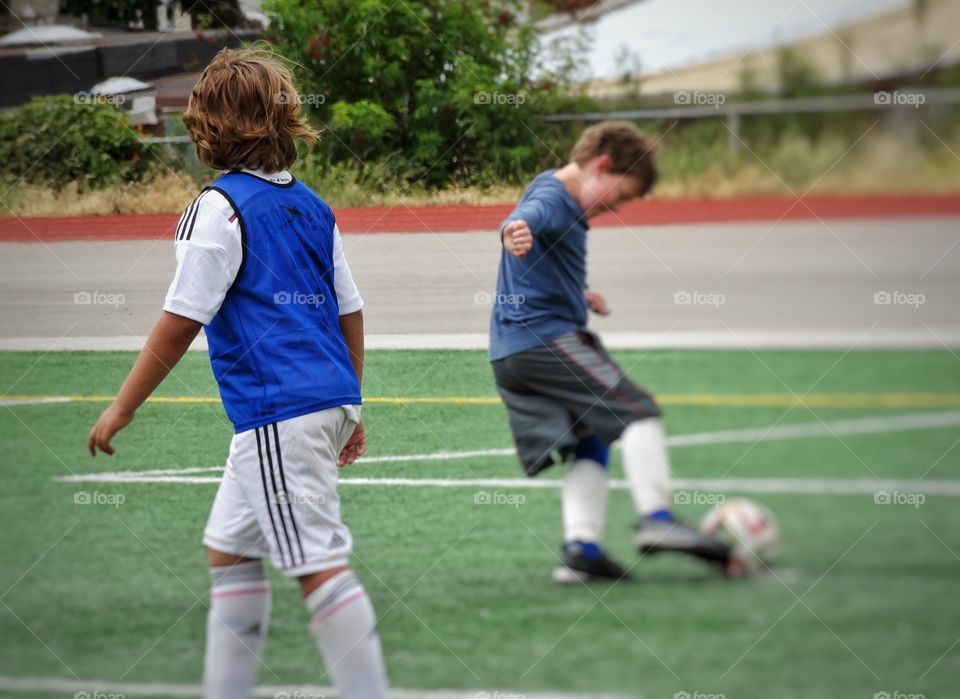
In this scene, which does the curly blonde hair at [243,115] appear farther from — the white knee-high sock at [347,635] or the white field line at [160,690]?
the white field line at [160,690]

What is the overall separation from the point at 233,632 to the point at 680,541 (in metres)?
1.31

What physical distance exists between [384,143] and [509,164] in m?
0.46

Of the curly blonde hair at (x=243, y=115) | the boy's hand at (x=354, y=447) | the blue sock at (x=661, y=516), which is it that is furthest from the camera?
the blue sock at (x=661, y=516)

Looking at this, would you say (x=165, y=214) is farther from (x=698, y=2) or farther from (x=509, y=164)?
(x=698, y=2)

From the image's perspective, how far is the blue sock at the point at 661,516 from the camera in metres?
3.29

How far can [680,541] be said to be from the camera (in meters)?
3.23

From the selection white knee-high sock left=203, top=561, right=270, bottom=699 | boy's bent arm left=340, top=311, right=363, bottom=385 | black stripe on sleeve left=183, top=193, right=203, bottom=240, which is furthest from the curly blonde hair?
white knee-high sock left=203, top=561, right=270, bottom=699

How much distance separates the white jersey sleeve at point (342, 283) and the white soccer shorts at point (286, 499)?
31cm

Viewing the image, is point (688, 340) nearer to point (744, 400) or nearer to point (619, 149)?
point (744, 400)

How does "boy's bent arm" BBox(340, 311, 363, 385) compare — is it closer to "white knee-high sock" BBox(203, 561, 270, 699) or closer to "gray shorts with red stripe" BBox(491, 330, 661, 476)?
"white knee-high sock" BBox(203, 561, 270, 699)

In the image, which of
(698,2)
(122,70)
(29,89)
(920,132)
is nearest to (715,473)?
(920,132)

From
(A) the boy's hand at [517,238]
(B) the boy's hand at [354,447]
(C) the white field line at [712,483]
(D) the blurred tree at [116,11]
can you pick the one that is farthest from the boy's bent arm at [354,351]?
(D) the blurred tree at [116,11]

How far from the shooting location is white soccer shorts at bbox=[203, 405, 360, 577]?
96.3 inches

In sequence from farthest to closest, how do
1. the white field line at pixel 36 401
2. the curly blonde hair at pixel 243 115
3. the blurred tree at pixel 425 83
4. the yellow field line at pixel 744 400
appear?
the white field line at pixel 36 401 < the blurred tree at pixel 425 83 < the yellow field line at pixel 744 400 < the curly blonde hair at pixel 243 115
